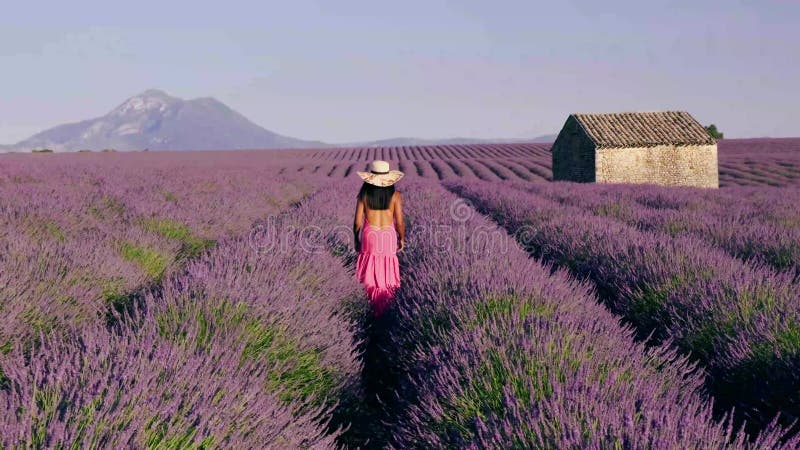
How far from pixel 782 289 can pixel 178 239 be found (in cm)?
505

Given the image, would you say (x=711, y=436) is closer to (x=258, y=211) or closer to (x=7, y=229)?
(x=7, y=229)

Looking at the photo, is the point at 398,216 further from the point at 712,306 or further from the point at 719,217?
the point at 719,217

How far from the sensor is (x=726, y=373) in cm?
333

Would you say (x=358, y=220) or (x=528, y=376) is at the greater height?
(x=358, y=220)

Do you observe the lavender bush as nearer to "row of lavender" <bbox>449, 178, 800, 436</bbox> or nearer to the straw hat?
"row of lavender" <bbox>449, 178, 800, 436</bbox>

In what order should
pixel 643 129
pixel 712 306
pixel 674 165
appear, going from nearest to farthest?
pixel 712 306 < pixel 674 165 < pixel 643 129


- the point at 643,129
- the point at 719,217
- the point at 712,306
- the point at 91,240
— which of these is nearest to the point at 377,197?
the point at 91,240

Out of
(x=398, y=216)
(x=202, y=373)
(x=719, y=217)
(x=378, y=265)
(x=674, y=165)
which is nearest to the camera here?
(x=202, y=373)

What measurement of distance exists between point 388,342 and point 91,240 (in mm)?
2471

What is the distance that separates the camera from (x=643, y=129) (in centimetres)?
2262

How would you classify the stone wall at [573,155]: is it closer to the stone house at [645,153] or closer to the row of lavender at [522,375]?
the stone house at [645,153]

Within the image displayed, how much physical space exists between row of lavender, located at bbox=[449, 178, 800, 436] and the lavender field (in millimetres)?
16

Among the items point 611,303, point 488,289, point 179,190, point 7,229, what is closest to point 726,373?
point 488,289

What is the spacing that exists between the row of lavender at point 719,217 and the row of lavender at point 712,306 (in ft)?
2.62
